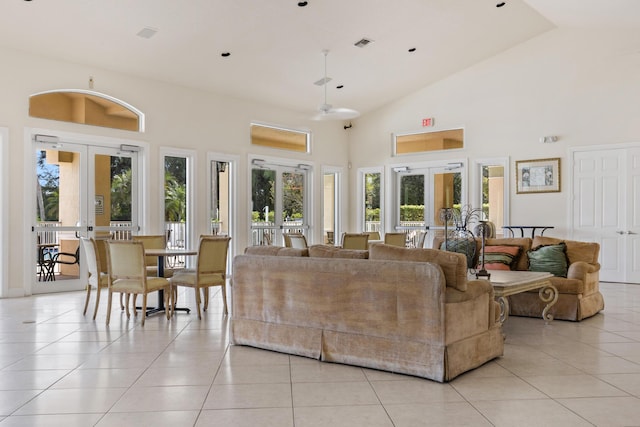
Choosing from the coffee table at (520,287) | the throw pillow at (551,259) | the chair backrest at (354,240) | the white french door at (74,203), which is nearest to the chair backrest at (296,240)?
the chair backrest at (354,240)

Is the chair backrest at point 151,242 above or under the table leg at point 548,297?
above

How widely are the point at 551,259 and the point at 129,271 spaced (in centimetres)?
445

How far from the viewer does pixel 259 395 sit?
9.86ft

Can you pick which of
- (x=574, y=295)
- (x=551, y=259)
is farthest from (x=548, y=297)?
(x=551, y=259)

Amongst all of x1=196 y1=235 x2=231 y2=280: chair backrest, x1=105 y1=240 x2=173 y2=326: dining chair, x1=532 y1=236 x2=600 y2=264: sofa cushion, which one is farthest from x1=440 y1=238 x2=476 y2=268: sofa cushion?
x1=105 y1=240 x2=173 y2=326: dining chair

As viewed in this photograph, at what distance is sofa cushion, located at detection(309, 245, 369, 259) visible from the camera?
12.3 feet

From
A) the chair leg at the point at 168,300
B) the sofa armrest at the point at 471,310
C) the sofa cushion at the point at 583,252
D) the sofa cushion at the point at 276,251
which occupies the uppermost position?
the sofa cushion at the point at 276,251

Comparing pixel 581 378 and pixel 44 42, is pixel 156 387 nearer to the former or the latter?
pixel 581 378

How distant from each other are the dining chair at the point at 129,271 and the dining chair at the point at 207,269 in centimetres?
29

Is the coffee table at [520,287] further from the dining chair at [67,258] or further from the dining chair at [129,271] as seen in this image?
the dining chair at [67,258]

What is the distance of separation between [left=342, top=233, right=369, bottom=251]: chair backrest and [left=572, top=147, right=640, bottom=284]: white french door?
12.7 feet

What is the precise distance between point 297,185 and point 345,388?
7.78 metres

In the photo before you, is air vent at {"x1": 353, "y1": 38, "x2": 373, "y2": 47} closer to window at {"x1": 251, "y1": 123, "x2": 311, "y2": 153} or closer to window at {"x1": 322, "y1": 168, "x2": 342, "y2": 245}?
window at {"x1": 251, "y1": 123, "x2": 311, "y2": 153}

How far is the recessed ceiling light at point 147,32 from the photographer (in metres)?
6.61
